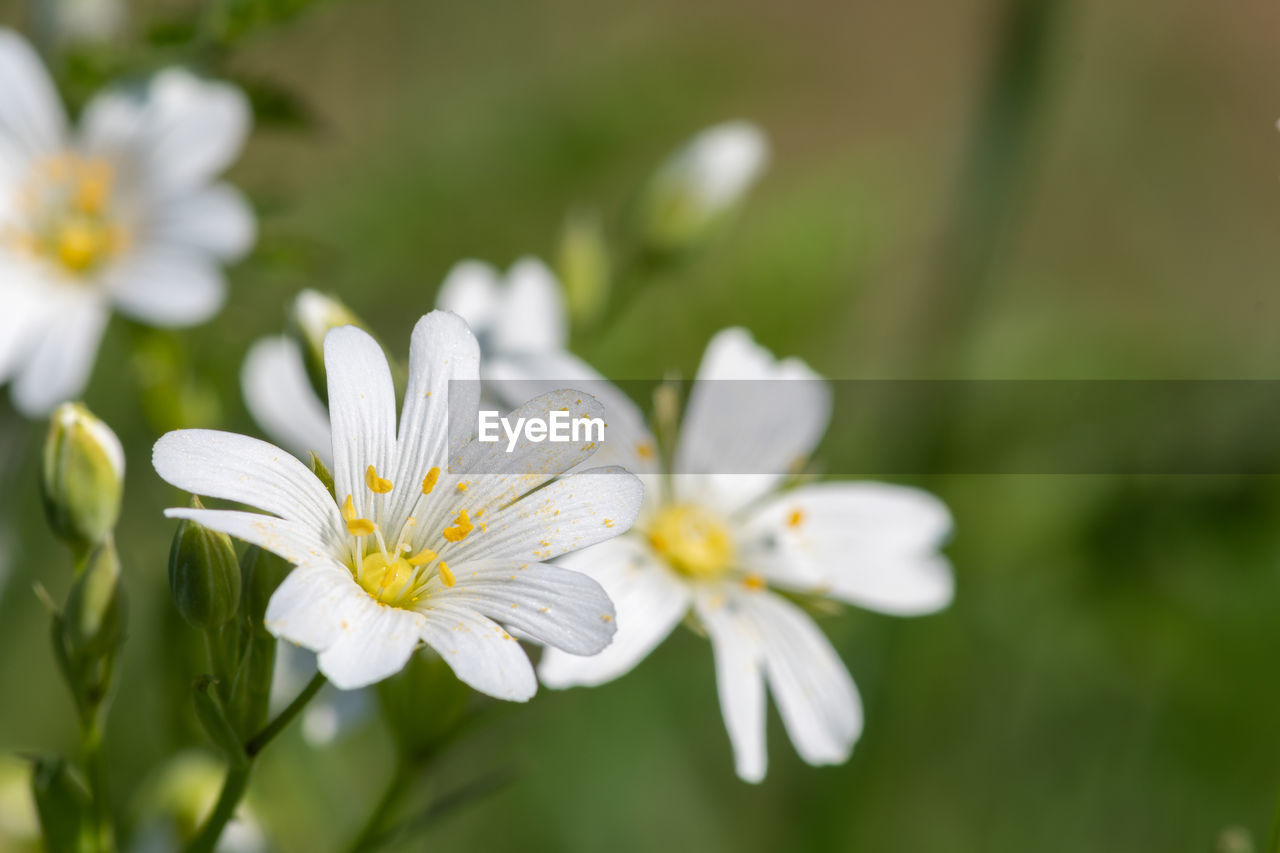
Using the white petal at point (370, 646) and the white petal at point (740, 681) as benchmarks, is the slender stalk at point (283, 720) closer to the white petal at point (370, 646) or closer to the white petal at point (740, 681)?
the white petal at point (370, 646)

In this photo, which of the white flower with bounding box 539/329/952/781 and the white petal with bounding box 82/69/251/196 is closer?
the white flower with bounding box 539/329/952/781

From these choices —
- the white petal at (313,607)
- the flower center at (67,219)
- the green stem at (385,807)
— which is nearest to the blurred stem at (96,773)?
the green stem at (385,807)

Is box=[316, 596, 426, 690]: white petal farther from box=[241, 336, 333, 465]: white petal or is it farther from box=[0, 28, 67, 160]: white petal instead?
box=[0, 28, 67, 160]: white petal

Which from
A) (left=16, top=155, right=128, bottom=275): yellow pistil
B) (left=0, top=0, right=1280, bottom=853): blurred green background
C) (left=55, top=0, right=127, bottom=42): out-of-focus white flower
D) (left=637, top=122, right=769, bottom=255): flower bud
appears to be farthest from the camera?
(left=0, top=0, right=1280, bottom=853): blurred green background

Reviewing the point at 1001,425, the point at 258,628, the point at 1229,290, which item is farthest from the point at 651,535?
the point at 1229,290

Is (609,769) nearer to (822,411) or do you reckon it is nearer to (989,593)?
(989,593)

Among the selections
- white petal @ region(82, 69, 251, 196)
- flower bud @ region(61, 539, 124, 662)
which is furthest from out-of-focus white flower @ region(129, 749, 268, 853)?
white petal @ region(82, 69, 251, 196)
